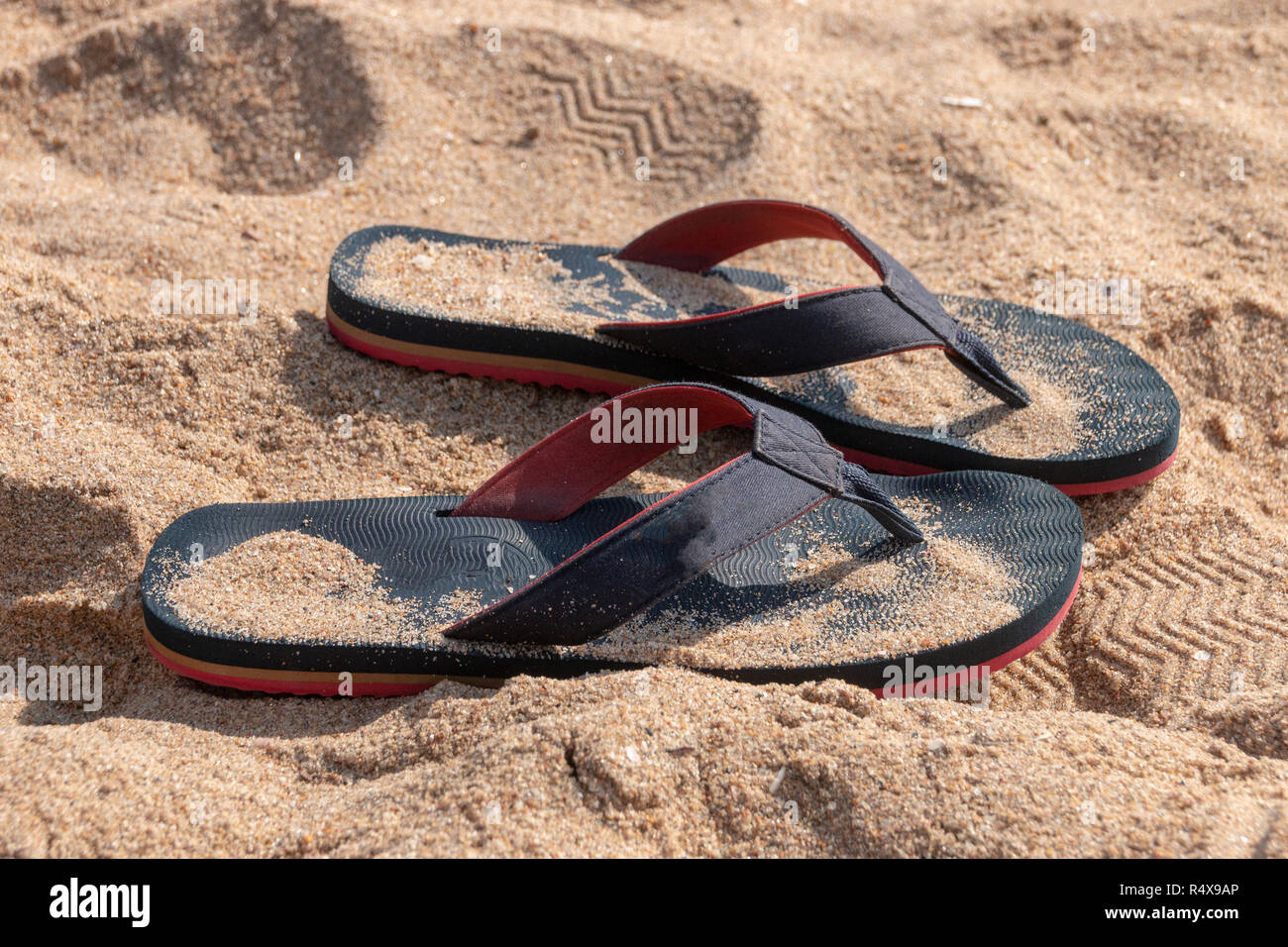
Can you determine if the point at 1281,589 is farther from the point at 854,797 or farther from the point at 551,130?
the point at 551,130

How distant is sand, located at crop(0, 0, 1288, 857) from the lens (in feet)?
4.73

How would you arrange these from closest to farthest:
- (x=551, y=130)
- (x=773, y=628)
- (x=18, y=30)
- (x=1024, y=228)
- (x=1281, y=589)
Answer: (x=773, y=628), (x=1281, y=589), (x=1024, y=228), (x=551, y=130), (x=18, y=30)

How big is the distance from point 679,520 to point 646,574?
0.34 ft

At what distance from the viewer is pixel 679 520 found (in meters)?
1.70

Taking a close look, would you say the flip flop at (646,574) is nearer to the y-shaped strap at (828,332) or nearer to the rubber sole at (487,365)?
the y-shaped strap at (828,332)

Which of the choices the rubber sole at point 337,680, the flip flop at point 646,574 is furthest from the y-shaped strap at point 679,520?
the rubber sole at point 337,680

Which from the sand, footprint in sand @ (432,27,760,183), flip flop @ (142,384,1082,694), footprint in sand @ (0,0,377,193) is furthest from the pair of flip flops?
footprint in sand @ (0,0,377,193)

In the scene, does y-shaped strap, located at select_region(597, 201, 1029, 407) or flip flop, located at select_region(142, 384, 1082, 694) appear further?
y-shaped strap, located at select_region(597, 201, 1029, 407)

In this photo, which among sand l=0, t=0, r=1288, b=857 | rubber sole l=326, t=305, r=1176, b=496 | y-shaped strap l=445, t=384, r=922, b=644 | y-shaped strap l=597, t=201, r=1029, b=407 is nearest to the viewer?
sand l=0, t=0, r=1288, b=857

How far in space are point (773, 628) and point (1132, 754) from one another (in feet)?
1.94

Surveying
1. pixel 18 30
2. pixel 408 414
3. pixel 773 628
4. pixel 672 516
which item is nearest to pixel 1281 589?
pixel 773 628

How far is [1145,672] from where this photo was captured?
1.87m

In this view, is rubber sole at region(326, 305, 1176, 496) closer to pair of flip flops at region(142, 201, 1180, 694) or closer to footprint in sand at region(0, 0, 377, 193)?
pair of flip flops at region(142, 201, 1180, 694)

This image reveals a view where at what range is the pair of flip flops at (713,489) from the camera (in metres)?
1.75
